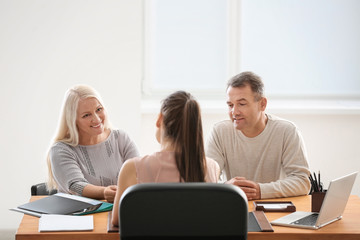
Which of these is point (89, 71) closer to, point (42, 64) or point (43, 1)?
point (42, 64)

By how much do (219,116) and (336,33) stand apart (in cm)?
122

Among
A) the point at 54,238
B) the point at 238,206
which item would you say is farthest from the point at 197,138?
the point at 54,238

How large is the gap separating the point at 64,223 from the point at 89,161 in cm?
77

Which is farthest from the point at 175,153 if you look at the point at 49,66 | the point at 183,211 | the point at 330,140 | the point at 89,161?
the point at 330,140

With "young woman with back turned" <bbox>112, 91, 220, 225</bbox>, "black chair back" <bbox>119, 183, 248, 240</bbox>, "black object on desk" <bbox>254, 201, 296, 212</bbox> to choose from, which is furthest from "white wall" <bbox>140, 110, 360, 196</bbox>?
"black chair back" <bbox>119, 183, 248, 240</bbox>

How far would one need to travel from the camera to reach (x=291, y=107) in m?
4.39

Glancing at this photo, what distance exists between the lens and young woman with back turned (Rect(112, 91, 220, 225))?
2.02 meters

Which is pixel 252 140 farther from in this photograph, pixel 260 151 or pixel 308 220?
pixel 308 220

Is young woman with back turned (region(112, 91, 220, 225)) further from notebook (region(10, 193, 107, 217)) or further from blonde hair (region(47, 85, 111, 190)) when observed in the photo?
blonde hair (region(47, 85, 111, 190))

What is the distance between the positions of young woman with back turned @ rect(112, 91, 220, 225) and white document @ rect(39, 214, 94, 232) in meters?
0.13

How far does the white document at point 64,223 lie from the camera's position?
2062 millimetres

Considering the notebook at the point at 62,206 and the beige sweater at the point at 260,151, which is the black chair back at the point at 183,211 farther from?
the beige sweater at the point at 260,151

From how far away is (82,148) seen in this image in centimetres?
288

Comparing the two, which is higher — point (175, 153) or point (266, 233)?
point (175, 153)
